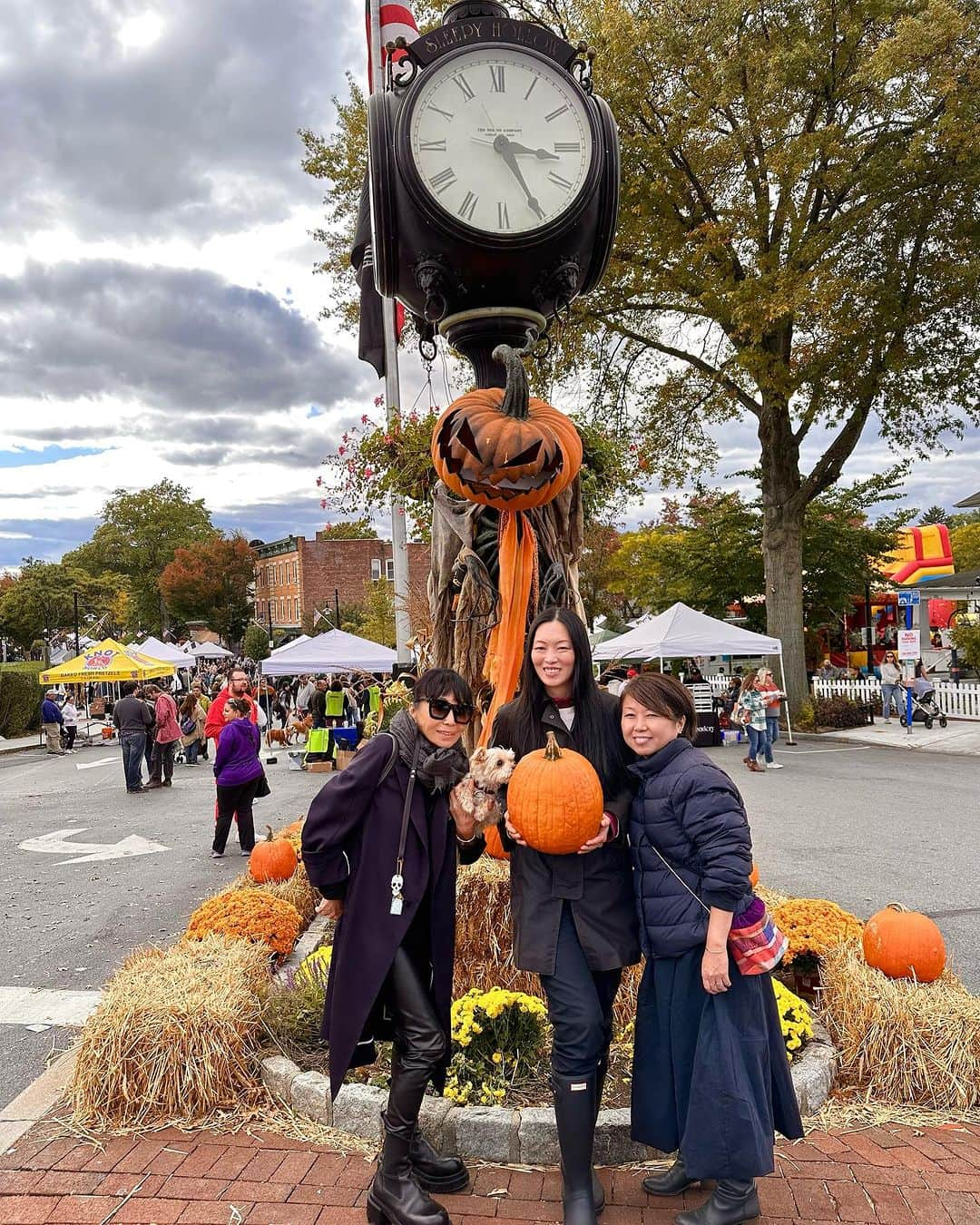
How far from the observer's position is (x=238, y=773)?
7934mm

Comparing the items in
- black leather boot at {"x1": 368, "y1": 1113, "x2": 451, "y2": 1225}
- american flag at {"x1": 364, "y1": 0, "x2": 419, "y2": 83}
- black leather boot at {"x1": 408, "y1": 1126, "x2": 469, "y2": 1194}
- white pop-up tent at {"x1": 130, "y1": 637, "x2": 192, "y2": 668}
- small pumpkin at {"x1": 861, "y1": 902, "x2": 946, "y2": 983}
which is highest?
american flag at {"x1": 364, "y1": 0, "x2": 419, "y2": 83}

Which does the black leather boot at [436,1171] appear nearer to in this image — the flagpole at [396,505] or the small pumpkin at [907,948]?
the small pumpkin at [907,948]

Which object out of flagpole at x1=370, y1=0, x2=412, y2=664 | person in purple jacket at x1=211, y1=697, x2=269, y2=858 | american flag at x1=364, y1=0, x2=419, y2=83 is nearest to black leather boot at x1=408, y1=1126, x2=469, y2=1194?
person in purple jacket at x1=211, y1=697, x2=269, y2=858

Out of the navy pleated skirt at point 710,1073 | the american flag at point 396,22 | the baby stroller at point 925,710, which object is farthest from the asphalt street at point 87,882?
the baby stroller at point 925,710

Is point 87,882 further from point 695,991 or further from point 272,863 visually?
point 695,991

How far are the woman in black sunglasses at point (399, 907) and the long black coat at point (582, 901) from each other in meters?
0.24

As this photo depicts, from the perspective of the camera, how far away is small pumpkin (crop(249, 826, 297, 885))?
5.70 m

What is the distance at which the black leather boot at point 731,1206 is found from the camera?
2.47 m

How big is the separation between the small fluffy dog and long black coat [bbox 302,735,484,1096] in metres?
0.10

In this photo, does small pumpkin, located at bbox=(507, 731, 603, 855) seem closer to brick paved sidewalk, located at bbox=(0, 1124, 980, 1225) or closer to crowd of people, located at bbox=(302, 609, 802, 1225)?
crowd of people, located at bbox=(302, 609, 802, 1225)

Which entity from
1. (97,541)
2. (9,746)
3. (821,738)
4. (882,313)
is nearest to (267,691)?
(9,746)

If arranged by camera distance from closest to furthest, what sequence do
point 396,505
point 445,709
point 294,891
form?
1. point 445,709
2. point 294,891
3. point 396,505

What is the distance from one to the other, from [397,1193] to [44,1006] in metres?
3.02

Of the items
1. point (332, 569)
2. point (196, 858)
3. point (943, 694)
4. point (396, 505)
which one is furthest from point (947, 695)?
point (332, 569)
